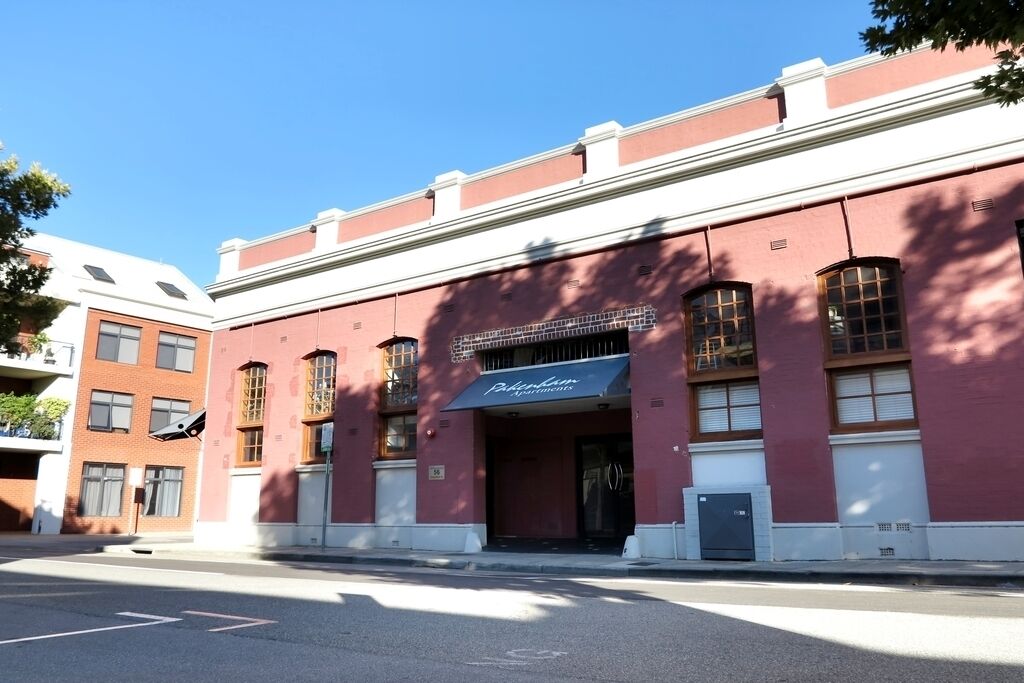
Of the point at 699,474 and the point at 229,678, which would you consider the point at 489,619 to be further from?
the point at 699,474

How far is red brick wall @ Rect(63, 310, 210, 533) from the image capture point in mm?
30656

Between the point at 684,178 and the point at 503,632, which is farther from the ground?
the point at 684,178

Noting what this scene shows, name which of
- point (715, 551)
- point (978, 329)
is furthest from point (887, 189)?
point (715, 551)

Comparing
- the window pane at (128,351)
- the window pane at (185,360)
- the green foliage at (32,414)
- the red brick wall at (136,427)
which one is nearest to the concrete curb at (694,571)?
the green foliage at (32,414)

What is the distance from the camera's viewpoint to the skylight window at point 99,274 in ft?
111

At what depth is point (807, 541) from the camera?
1356 centimetres

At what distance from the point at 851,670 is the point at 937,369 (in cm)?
922

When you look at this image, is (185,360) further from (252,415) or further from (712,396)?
(712,396)

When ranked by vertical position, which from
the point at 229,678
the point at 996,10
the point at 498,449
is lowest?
the point at 229,678

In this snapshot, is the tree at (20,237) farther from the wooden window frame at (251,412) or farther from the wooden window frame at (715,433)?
the wooden window frame at (715,433)

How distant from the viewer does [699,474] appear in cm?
1495

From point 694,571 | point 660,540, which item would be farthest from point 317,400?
point 694,571

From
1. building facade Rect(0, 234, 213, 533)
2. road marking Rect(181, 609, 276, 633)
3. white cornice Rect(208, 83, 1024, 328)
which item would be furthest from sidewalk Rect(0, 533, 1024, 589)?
building facade Rect(0, 234, 213, 533)

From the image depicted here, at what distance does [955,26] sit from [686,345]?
890 centimetres
